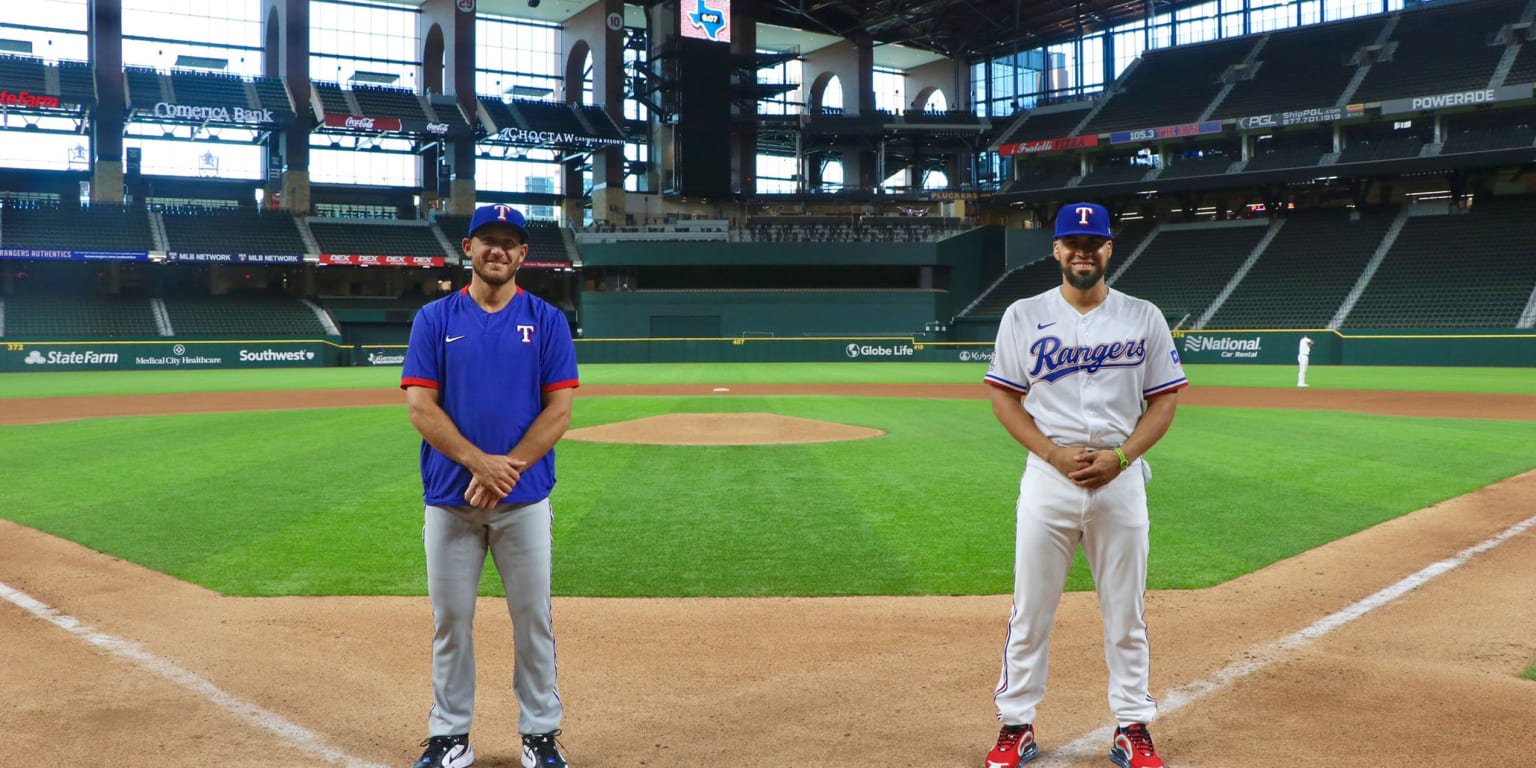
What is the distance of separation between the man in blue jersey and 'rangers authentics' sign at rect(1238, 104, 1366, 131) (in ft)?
170

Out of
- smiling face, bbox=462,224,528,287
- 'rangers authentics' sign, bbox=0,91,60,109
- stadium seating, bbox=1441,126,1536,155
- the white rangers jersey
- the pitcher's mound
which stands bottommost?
the pitcher's mound

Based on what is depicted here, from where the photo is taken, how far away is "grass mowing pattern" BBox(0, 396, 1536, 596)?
7633mm

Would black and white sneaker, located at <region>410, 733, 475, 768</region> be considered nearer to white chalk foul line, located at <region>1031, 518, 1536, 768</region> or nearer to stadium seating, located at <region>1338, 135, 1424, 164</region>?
white chalk foul line, located at <region>1031, 518, 1536, 768</region>

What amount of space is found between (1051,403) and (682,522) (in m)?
5.51

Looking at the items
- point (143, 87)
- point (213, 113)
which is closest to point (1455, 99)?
point (213, 113)

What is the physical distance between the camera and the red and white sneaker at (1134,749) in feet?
13.3

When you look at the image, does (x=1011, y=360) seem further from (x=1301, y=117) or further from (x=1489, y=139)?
(x=1301, y=117)

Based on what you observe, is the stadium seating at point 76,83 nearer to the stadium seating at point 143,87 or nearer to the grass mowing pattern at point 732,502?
the stadium seating at point 143,87

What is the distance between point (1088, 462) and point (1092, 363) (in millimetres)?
415

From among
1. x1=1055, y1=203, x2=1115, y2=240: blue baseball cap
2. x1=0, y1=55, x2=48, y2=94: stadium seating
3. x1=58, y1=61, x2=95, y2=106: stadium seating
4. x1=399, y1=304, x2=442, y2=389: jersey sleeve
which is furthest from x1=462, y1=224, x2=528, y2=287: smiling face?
x1=0, y1=55, x2=48, y2=94: stadium seating

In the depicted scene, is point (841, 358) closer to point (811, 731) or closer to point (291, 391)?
point (291, 391)

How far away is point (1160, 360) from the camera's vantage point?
430 centimetres

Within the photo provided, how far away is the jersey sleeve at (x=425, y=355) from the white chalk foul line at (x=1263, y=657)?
2784mm

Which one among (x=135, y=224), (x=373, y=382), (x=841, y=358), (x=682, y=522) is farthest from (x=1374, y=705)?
(x=135, y=224)
